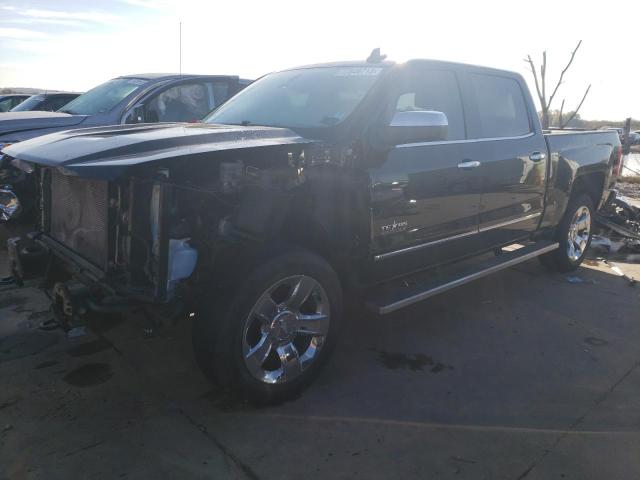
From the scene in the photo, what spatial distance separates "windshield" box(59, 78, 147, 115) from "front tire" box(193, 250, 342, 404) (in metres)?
4.91

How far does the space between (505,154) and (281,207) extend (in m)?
2.32

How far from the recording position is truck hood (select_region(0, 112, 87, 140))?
20.7 feet

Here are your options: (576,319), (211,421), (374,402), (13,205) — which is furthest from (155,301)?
(576,319)

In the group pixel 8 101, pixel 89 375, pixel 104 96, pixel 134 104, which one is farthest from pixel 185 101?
pixel 8 101

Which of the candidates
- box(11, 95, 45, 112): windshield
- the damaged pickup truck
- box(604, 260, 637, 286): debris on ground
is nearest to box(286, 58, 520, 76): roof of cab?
the damaged pickup truck

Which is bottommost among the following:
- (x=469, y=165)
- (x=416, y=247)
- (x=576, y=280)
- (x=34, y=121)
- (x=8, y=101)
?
(x=576, y=280)

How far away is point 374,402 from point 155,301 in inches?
54.8

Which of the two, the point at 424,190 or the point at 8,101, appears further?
the point at 8,101

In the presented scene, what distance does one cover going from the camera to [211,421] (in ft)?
9.57

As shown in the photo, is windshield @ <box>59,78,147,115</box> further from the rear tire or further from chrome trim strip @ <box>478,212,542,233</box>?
the rear tire

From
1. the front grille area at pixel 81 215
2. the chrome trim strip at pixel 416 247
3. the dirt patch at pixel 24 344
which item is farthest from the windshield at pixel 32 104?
the chrome trim strip at pixel 416 247

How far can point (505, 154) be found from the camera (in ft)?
14.5

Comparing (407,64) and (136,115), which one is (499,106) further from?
(136,115)

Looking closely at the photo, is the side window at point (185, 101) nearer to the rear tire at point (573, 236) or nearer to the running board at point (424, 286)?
the running board at point (424, 286)
